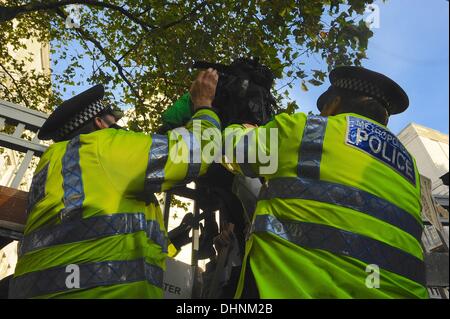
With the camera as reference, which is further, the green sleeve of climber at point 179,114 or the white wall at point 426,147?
the white wall at point 426,147

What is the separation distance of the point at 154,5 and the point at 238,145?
7.13 metres

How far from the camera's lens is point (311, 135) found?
179 cm

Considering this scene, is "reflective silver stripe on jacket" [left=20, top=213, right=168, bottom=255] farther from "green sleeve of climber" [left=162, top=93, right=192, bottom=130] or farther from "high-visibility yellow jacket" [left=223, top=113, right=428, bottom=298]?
"green sleeve of climber" [left=162, top=93, right=192, bottom=130]

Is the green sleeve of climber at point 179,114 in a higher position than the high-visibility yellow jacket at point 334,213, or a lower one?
higher

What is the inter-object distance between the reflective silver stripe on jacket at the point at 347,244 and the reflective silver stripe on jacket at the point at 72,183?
965 millimetres

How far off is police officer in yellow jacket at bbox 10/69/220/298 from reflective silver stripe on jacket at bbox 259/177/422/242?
572 mm

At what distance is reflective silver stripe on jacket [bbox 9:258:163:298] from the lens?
1.83 metres

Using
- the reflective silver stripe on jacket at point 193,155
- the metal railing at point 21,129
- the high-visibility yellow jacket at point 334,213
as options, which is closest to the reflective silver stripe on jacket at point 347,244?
the high-visibility yellow jacket at point 334,213

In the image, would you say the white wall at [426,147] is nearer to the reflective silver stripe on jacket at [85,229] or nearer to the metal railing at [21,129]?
the metal railing at [21,129]

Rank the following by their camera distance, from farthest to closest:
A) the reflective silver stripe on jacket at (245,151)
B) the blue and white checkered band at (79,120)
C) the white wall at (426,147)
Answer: the white wall at (426,147) < the blue and white checkered band at (79,120) < the reflective silver stripe on jacket at (245,151)

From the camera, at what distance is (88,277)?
182cm

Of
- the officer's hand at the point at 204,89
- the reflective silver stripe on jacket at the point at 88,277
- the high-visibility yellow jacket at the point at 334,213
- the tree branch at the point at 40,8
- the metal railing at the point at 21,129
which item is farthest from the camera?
the tree branch at the point at 40,8

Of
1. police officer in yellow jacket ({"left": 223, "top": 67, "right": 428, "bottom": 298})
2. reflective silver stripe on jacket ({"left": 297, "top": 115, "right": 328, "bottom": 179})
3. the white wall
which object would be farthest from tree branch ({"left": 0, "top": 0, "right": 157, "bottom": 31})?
the white wall

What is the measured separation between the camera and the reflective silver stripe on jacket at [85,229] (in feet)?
6.31
